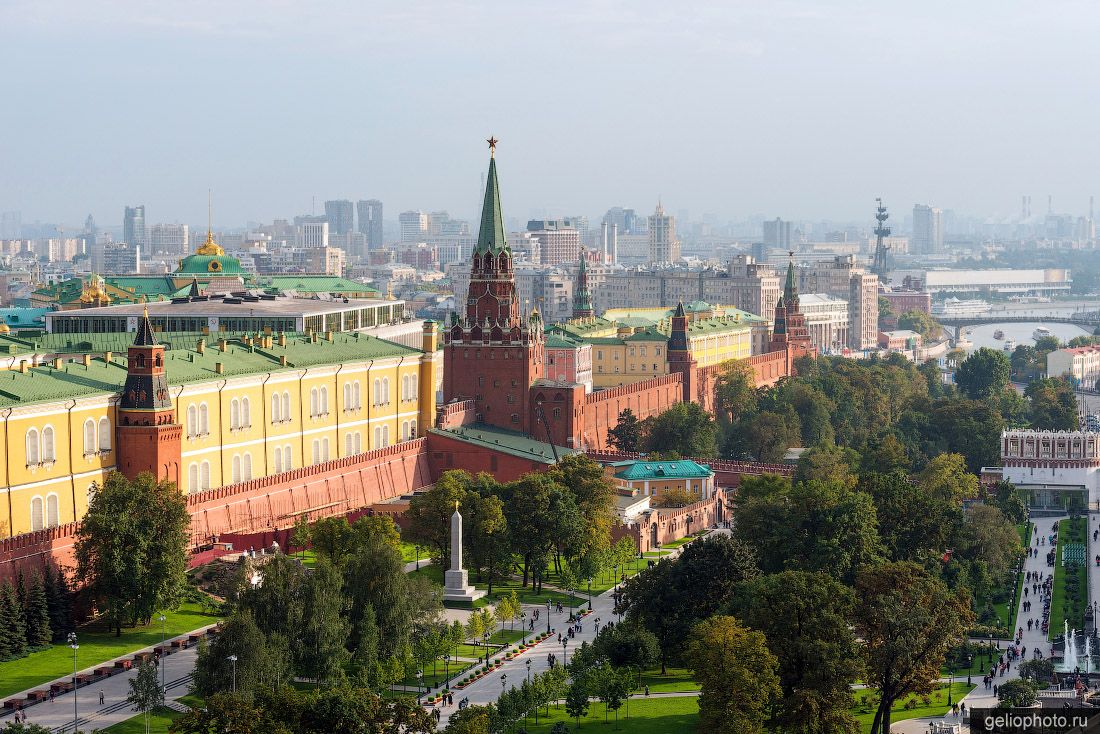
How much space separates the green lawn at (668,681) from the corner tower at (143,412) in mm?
20848

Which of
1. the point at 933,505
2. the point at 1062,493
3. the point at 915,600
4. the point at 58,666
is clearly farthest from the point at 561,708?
the point at 1062,493

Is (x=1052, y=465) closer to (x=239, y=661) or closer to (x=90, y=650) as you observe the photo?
(x=90, y=650)

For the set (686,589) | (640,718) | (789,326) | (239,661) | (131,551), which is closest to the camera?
(239,661)

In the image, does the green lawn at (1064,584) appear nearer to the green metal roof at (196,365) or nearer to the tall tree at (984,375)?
the green metal roof at (196,365)

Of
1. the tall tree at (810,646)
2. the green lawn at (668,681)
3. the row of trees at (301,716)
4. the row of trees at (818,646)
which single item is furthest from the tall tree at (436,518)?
the row of trees at (301,716)

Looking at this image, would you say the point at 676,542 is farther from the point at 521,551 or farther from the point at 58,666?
the point at 58,666

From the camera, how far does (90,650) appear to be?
60.9m

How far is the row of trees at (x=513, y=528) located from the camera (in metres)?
72.8

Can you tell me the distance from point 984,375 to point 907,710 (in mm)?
94245

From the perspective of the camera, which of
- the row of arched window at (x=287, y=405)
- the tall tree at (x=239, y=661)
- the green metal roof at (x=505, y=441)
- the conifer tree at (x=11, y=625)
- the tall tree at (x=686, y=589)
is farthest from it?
the green metal roof at (x=505, y=441)

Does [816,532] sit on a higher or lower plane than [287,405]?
lower

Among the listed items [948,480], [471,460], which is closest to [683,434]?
[471,460]

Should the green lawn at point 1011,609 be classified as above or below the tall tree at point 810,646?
below

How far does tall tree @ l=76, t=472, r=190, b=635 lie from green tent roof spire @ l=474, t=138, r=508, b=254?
3991cm
